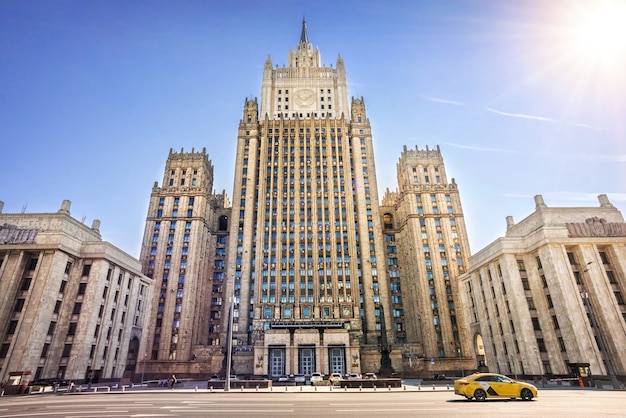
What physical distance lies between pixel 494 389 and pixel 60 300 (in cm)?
6157

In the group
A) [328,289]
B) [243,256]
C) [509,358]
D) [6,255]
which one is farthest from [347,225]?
[6,255]

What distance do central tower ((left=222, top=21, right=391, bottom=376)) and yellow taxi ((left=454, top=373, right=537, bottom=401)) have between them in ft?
146

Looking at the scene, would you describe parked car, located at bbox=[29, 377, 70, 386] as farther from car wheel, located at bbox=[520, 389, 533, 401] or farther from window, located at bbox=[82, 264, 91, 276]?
car wheel, located at bbox=[520, 389, 533, 401]

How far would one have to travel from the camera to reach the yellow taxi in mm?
22250

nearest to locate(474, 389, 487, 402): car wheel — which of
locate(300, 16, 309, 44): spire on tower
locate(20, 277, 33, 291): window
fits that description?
locate(20, 277, 33, 291): window

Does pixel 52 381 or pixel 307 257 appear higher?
pixel 307 257

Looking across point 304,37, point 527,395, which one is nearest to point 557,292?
point 527,395

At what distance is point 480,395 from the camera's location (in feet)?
73.7

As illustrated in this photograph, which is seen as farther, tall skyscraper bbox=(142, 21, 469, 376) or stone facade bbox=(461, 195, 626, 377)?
tall skyscraper bbox=(142, 21, 469, 376)

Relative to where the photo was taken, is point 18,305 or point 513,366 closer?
point 18,305

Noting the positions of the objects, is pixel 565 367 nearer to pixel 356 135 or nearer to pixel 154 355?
pixel 356 135

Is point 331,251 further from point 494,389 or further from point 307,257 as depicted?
point 494,389

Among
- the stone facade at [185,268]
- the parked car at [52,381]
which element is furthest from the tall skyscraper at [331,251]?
the parked car at [52,381]

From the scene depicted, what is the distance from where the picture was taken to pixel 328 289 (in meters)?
79.9
